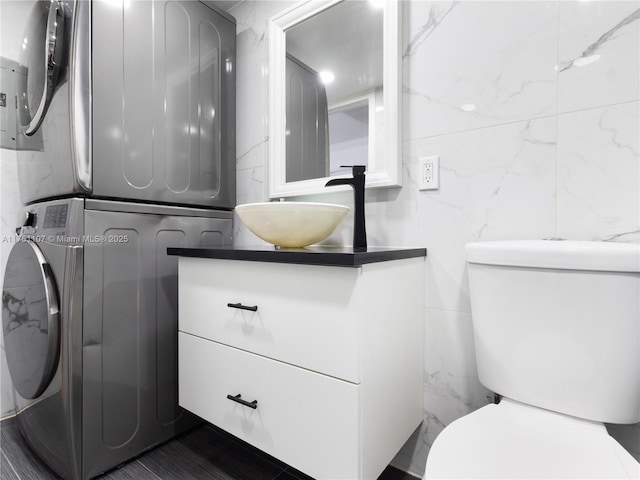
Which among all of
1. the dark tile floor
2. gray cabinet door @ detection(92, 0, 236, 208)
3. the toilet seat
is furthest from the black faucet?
the dark tile floor

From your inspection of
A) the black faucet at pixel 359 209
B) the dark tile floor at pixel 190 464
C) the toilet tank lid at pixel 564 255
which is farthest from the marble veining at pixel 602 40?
the dark tile floor at pixel 190 464

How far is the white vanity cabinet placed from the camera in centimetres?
79

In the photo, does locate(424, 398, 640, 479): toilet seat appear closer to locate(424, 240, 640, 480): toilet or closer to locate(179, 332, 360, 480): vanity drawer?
locate(424, 240, 640, 480): toilet

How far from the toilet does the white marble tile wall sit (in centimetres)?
19

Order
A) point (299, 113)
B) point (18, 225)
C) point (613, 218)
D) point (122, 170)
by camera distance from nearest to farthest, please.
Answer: point (613, 218) < point (122, 170) < point (299, 113) < point (18, 225)

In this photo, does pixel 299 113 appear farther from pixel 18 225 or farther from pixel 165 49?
pixel 18 225

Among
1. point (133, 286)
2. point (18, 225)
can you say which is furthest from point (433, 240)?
point (18, 225)

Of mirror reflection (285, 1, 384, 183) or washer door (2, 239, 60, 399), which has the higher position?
mirror reflection (285, 1, 384, 183)

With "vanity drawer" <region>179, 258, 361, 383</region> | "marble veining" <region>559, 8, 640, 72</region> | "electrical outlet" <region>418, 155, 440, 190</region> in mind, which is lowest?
"vanity drawer" <region>179, 258, 361, 383</region>

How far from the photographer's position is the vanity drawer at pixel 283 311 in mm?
786

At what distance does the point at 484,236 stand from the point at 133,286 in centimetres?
128

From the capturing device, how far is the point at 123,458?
1.23 meters

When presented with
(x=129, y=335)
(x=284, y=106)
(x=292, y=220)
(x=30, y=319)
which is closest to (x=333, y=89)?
(x=284, y=106)

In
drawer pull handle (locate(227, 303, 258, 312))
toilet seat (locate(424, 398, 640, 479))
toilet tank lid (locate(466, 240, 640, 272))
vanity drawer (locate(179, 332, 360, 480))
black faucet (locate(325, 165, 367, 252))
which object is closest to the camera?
toilet seat (locate(424, 398, 640, 479))
